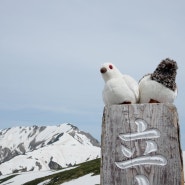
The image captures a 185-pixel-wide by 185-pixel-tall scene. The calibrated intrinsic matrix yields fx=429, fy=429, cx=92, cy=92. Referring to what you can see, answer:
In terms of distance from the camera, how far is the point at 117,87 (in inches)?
223

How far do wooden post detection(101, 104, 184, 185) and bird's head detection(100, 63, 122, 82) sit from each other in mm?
648

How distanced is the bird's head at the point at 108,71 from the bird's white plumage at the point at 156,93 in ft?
1.40

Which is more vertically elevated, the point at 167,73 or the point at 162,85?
the point at 167,73

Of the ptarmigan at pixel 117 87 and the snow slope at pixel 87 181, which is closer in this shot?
the ptarmigan at pixel 117 87

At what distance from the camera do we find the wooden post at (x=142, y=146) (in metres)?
4.99

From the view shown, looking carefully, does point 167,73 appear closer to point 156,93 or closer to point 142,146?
point 156,93

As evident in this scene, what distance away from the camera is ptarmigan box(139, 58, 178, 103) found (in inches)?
220

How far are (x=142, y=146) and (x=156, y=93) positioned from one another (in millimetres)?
866

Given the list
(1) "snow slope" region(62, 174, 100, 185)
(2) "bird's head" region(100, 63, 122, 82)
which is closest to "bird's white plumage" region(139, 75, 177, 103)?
(2) "bird's head" region(100, 63, 122, 82)

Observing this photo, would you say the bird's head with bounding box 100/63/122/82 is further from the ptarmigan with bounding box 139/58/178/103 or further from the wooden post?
the wooden post

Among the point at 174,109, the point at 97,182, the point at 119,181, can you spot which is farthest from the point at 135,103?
the point at 97,182

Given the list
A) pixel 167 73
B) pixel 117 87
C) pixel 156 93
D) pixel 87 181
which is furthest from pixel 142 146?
pixel 87 181

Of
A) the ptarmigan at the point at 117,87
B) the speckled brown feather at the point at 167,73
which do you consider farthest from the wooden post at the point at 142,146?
the speckled brown feather at the point at 167,73

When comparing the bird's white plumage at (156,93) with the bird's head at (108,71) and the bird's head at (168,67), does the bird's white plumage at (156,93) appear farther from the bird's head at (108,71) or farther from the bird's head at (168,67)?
the bird's head at (108,71)
